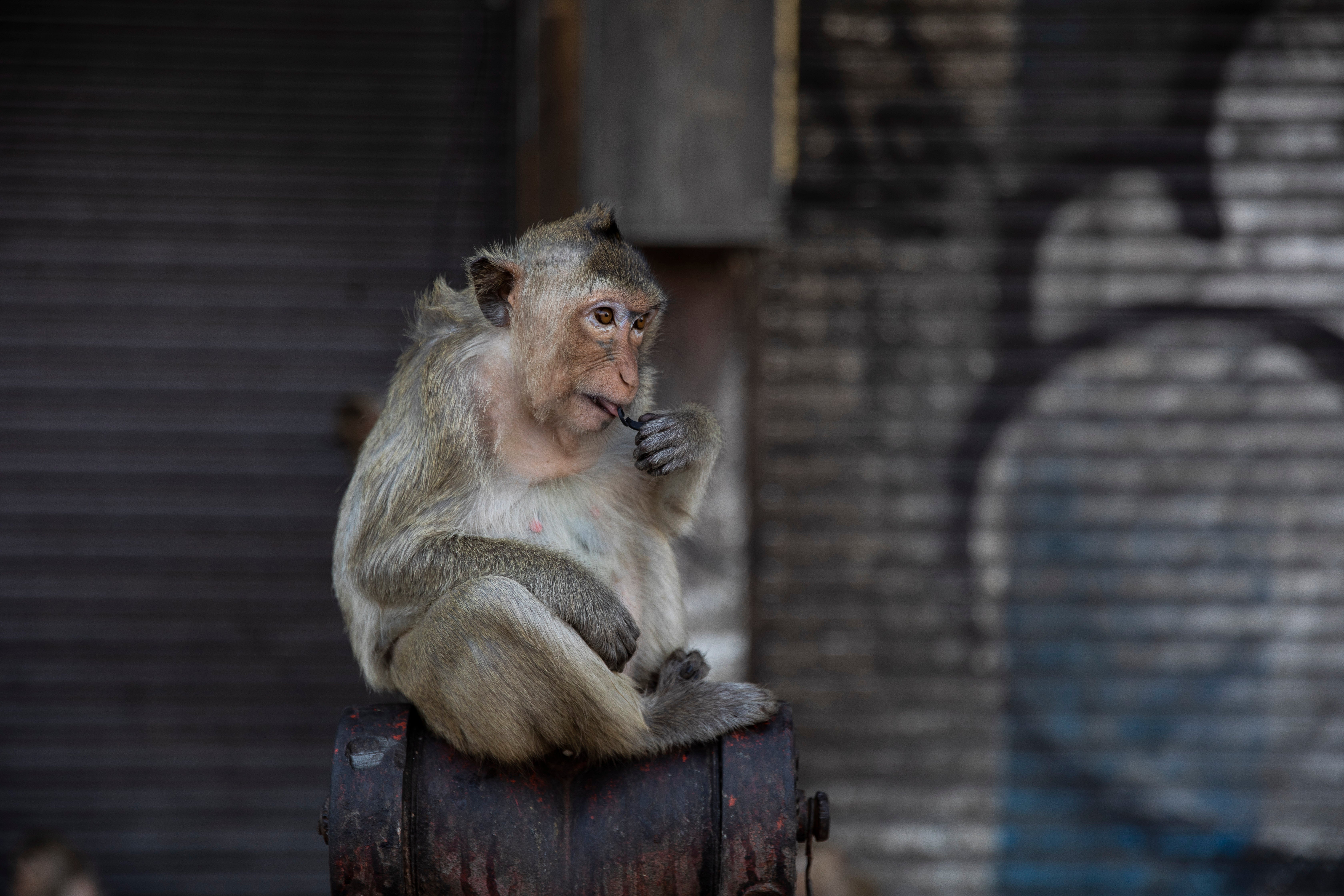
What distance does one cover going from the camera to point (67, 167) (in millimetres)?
4754

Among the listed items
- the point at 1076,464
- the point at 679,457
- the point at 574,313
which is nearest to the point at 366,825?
the point at 679,457

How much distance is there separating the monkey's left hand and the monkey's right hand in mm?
257

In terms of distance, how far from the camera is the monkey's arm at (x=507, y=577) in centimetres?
190

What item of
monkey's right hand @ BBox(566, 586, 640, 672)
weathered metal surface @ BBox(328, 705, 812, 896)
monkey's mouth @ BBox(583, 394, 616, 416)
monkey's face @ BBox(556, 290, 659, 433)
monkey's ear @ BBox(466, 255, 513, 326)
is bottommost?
weathered metal surface @ BBox(328, 705, 812, 896)

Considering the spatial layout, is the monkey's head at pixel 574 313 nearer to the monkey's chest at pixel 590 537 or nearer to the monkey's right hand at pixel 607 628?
the monkey's chest at pixel 590 537

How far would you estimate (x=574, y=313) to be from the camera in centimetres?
211

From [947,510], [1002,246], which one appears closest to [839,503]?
[947,510]

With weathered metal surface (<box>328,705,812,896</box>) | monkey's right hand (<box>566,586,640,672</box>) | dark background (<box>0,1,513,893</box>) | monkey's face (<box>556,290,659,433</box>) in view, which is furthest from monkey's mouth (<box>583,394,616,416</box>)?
dark background (<box>0,1,513,893</box>)

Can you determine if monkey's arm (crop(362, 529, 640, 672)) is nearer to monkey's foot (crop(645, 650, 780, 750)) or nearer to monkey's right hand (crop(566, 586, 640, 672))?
monkey's right hand (crop(566, 586, 640, 672))

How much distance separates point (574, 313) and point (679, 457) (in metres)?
0.34

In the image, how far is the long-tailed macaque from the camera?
185 centimetres

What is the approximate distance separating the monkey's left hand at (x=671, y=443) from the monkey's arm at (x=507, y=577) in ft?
0.78

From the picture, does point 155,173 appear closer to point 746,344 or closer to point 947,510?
point 746,344

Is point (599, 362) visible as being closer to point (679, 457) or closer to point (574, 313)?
point (574, 313)
